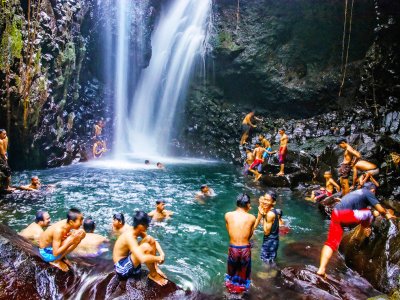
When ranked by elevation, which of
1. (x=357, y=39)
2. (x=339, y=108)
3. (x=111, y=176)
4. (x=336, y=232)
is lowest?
(x=111, y=176)

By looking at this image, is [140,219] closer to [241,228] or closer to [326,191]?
[241,228]

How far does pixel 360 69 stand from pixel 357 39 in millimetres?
1847

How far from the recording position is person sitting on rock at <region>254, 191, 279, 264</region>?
606cm

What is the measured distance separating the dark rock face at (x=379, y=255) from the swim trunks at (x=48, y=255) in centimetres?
552

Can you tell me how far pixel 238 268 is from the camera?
17.1ft

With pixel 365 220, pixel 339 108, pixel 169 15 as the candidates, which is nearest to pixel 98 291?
pixel 365 220

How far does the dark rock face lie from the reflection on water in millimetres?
868

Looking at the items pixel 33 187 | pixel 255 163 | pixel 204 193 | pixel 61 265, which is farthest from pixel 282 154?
pixel 61 265

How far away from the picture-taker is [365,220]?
5.98 metres

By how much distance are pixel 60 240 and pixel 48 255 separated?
353 millimetres

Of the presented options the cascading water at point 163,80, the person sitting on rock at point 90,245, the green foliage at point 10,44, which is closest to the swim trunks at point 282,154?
the person sitting on rock at point 90,245

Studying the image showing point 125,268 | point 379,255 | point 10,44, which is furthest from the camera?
point 10,44

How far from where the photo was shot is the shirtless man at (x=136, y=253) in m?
4.82

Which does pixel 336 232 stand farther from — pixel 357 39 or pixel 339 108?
pixel 357 39
